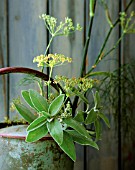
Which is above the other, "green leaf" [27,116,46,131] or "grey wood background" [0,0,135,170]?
"grey wood background" [0,0,135,170]

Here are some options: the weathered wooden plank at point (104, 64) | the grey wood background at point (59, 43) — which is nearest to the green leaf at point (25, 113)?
the grey wood background at point (59, 43)

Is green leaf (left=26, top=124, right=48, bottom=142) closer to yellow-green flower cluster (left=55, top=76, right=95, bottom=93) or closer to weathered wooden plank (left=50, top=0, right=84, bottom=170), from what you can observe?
yellow-green flower cluster (left=55, top=76, right=95, bottom=93)

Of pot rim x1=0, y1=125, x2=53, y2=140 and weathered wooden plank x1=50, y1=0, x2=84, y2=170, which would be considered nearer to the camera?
pot rim x1=0, y1=125, x2=53, y2=140

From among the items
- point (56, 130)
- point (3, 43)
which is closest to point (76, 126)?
point (56, 130)

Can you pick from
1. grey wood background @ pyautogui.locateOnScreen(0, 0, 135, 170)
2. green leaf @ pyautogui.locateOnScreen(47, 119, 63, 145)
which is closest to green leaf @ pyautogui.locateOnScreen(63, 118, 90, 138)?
green leaf @ pyautogui.locateOnScreen(47, 119, 63, 145)

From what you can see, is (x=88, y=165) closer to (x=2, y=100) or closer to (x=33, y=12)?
(x=2, y=100)

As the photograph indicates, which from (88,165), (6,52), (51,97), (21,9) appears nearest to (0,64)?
(6,52)

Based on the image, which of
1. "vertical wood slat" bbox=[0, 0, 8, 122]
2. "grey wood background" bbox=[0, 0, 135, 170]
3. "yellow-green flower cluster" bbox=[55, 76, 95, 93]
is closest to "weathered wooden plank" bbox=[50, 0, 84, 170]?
"grey wood background" bbox=[0, 0, 135, 170]
